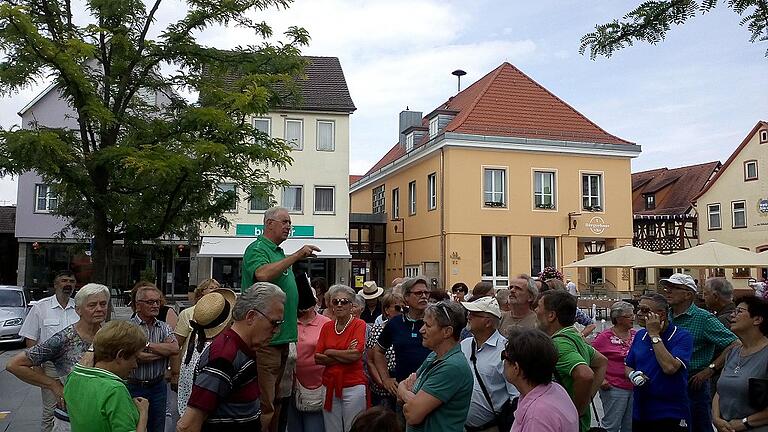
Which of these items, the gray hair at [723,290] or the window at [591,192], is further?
the window at [591,192]

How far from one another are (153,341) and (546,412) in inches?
134

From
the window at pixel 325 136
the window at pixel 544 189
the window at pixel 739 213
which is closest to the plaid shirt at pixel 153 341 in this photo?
the window at pixel 325 136

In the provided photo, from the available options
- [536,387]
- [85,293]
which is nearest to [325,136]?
[85,293]

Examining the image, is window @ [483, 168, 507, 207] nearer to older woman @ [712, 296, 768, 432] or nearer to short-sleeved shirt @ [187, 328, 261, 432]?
older woman @ [712, 296, 768, 432]

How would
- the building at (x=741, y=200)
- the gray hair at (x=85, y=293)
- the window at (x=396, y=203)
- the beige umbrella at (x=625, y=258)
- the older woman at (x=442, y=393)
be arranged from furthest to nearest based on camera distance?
1. the building at (x=741, y=200)
2. the window at (x=396, y=203)
3. the beige umbrella at (x=625, y=258)
4. the gray hair at (x=85, y=293)
5. the older woman at (x=442, y=393)

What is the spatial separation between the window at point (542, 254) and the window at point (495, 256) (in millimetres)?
1248

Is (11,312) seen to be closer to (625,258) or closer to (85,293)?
(85,293)

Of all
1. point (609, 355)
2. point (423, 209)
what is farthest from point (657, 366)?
point (423, 209)

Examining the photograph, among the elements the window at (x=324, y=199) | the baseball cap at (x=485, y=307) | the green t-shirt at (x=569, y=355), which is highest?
the window at (x=324, y=199)

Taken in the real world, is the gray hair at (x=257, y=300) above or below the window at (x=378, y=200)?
below

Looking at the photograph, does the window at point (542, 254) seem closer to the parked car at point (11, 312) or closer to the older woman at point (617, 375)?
the parked car at point (11, 312)

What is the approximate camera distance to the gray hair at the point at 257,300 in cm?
348

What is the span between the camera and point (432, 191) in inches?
1216

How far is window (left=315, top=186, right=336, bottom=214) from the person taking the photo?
29109 millimetres
